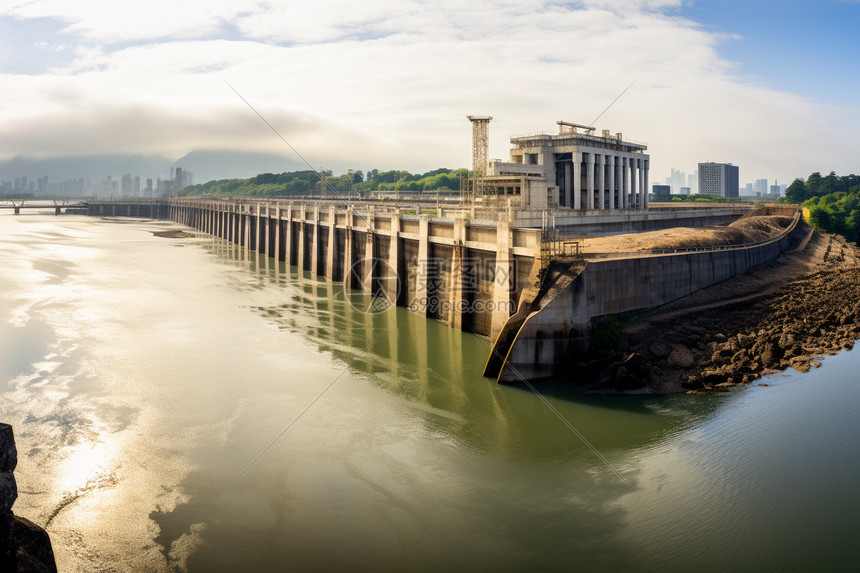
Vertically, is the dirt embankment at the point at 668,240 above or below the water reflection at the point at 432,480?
above

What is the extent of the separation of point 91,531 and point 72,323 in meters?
31.4

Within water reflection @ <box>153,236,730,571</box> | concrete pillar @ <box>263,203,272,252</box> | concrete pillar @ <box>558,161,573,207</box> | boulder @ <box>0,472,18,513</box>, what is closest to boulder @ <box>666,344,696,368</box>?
water reflection @ <box>153,236,730,571</box>

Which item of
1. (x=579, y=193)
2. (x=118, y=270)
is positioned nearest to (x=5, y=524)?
(x=118, y=270)

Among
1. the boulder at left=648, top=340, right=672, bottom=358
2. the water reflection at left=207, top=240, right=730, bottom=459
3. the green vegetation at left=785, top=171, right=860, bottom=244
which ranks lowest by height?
the water reflection at left=207, top=240, right=730, bottom=459

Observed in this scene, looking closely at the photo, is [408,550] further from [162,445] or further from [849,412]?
[849,412]

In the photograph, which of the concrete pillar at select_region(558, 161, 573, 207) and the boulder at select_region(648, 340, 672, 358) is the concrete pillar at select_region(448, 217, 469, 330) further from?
the concrete pillar at select_region(558, 161, 573, 207)

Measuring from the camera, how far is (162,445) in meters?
24.1

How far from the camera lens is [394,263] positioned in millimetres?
52656

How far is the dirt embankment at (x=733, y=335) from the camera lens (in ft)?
99.2

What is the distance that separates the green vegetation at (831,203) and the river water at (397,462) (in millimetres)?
68165

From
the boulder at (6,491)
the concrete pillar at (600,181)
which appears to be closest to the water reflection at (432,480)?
the boulder at (6,491)

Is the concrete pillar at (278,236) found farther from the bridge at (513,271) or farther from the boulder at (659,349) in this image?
the boulder at (659,349)

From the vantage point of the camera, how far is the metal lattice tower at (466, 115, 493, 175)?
77.8m

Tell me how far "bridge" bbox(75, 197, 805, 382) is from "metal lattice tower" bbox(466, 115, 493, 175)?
1165 centimetres
